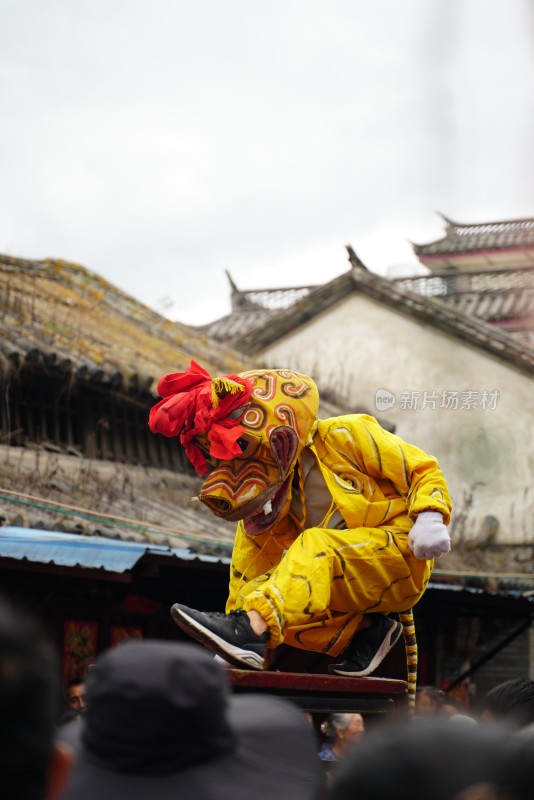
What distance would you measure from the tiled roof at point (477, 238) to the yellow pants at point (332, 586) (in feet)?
57.9

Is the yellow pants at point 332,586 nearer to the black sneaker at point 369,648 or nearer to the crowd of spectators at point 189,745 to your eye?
the black sneaker at point 369,648

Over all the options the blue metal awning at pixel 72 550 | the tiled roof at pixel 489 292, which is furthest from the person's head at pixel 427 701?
the tiled roof at pixel 489 292

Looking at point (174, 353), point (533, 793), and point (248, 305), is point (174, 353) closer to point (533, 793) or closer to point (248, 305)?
point (248, 305)

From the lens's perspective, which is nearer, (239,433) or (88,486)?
(239,433)

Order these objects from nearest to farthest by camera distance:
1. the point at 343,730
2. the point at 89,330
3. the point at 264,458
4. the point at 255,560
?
the point at 264,458, the point at 255,560, the point at 343,730, the point at 89,330

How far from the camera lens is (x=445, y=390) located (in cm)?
1684

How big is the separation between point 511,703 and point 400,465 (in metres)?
0.86

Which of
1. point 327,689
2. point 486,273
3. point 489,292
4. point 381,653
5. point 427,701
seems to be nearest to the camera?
point 327,689

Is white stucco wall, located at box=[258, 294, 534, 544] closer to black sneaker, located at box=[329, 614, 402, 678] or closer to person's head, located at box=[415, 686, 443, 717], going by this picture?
person's head, located at box=[415, 686, 443, 717]

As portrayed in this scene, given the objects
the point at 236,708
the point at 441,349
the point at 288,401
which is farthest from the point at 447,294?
the point at 236,708

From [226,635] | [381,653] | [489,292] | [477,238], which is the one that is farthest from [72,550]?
[477,238]

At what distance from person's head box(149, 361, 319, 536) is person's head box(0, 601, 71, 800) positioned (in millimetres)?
2441

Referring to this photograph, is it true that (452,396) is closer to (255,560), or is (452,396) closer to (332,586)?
(255,560)

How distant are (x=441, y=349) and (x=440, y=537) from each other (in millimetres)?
13814
